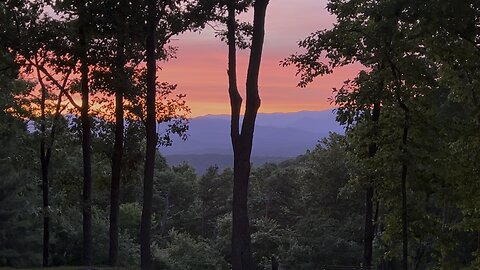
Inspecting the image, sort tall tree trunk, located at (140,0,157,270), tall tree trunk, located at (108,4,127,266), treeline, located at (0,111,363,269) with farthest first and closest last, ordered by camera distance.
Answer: treeline, located at (0,111,363,269), tall tree trunk, located at (108,4,127,266), tall tree trunk, located at (140,0,157,270)

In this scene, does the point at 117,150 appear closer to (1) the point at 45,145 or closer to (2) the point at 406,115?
(1) the point at 45,145

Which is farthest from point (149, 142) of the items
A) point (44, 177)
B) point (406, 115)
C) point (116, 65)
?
point (44, 177)

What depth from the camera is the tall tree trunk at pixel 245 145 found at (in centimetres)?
1529

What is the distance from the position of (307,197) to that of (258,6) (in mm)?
35009

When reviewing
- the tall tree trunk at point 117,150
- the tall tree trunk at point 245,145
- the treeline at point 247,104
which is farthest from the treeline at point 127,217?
the tall tree trunk at point 245,145

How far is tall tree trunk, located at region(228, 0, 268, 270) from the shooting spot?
1529 cm

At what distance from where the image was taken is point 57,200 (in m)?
29.0

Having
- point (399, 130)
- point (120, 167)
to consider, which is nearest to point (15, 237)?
point (120, 167)

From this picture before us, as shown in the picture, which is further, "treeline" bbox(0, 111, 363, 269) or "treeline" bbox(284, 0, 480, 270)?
"treeline" bbox(0, 111, 363, 269)

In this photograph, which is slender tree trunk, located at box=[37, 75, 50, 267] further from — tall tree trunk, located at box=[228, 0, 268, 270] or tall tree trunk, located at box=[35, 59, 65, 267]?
tall tree trunk, located at box=[228, 0, 268, 270]

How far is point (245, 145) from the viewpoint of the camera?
614 inches

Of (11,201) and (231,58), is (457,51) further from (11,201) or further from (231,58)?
(11,201)

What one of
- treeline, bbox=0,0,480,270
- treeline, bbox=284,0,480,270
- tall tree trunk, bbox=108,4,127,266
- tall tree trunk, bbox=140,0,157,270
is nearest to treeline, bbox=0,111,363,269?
treeline, bbox=0,0,480,270

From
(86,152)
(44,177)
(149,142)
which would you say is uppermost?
(149,142)
